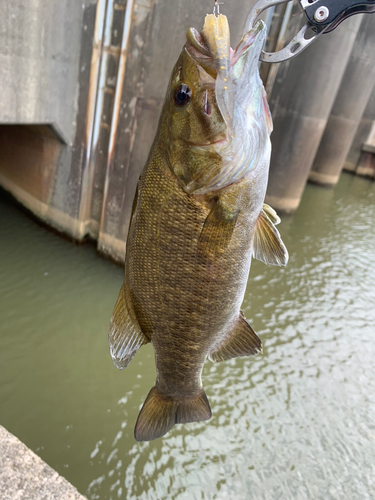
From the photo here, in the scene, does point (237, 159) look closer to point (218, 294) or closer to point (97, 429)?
point (218, 294)

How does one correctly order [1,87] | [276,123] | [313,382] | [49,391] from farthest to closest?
[276,123]
[313,382]
[1,87]
[49,391]

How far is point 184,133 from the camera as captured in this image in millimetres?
1241

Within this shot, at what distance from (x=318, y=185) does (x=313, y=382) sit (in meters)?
9.69

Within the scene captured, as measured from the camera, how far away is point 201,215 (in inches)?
50.6

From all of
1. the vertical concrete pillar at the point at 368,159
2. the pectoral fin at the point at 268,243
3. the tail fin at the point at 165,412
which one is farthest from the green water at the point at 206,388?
the vertical concrete pillar at the point at 368,159

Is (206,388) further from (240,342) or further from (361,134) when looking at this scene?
(361,134)

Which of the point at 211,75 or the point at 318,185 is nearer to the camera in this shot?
the point at 211,75

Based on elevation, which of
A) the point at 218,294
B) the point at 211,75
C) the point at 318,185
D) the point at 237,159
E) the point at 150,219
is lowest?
the point at 318,185

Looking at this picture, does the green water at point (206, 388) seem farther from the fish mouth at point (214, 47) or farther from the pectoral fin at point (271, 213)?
the fish mouth at point (214, 47)

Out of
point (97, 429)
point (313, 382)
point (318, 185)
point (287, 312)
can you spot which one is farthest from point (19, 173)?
point (318, 185)

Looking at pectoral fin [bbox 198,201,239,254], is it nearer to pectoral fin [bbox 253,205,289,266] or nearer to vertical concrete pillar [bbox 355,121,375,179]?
pectoral fin [bbox 253,205,289,266]

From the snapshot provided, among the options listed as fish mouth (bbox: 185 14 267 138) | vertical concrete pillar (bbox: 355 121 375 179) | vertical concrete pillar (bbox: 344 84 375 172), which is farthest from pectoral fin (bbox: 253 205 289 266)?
vertical concrete pillar (bbox: 344 84 375 172)

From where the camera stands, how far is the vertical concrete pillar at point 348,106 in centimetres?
1069

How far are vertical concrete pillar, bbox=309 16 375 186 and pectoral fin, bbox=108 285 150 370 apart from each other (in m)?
12.1
